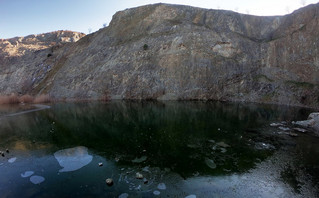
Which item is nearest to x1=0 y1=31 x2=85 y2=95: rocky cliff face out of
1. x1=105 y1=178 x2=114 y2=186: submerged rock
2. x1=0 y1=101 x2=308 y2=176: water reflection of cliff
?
x1=0 y1=101 x2=308 y2=176: water reflection of cliff

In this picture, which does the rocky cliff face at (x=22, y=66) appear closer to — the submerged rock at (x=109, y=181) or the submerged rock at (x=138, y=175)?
the submerged rock at (x=109, y=181)

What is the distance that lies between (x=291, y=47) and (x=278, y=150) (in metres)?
34.2

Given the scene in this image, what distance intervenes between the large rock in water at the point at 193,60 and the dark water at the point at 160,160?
21.1 m

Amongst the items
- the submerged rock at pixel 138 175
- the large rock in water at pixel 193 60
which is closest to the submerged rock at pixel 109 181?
the submerged rock at pixel 138 175

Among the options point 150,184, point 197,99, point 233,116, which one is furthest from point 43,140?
point 197,99

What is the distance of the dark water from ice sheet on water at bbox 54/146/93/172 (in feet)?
0.19

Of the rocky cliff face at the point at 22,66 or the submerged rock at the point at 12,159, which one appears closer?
the submerged rock at the point at 12,159

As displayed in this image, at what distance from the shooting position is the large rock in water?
128ft

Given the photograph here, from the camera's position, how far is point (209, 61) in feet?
147

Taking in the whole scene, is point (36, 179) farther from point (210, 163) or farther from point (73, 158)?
point (210, 163)

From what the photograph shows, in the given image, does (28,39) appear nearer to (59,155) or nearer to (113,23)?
(113,23)

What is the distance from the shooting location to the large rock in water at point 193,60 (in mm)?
38875

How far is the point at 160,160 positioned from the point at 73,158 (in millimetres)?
5822

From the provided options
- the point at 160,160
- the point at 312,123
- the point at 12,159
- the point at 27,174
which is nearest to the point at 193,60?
the point at 312,123
